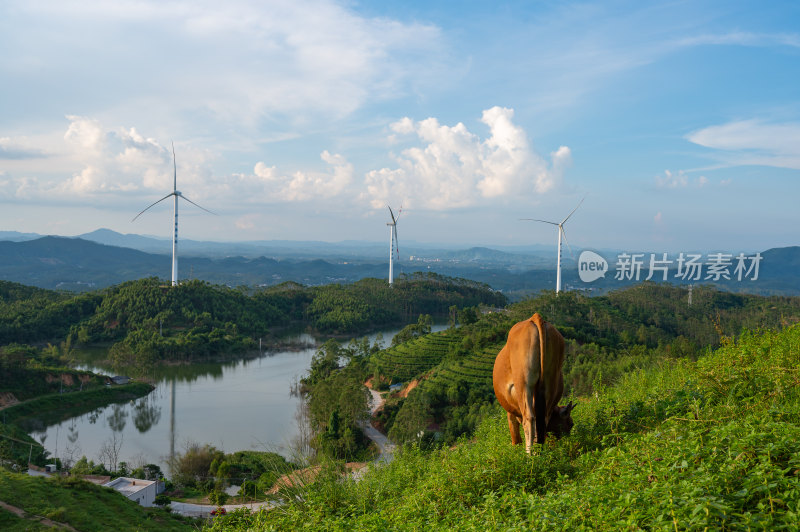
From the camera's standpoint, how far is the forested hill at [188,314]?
1796 inches

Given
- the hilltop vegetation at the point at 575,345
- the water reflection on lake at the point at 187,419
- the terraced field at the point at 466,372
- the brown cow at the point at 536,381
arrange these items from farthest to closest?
the terraced field at the point at 466,372 < the water reflection on lake at the point at 187,419 < the hilltop vegetation at the point at 575,345 < the brown cow at the point at 536,381

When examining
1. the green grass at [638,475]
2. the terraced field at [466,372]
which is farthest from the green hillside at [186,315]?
the green grass at [638,475]

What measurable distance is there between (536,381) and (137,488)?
17780mm

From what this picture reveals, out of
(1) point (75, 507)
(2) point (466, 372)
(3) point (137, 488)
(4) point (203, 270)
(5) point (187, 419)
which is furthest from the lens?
(4) point (203, 270)

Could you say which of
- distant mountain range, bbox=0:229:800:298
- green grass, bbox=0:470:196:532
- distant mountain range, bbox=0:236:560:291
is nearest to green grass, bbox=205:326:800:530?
green grass, bbox=0:470:196:532

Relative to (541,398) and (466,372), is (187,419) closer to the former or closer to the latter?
(466,372)

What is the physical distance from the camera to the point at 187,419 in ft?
93.7

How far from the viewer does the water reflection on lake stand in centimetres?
2456

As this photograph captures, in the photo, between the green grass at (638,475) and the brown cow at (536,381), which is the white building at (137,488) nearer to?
the green grass at (638,475)

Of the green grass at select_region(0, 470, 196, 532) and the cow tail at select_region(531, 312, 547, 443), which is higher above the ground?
the cow tail at select_region(531, 312, 547, 443)

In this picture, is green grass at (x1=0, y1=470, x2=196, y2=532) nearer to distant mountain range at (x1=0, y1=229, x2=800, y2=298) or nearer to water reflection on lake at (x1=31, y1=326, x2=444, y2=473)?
water reflection on lake at (x1=31, y1=326, x2=444, y2=473)

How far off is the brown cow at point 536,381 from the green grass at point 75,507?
40.4 ft

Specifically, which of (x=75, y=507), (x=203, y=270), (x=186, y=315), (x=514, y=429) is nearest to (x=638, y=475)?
(x=514, y=429)

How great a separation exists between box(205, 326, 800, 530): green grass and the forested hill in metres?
39.1
